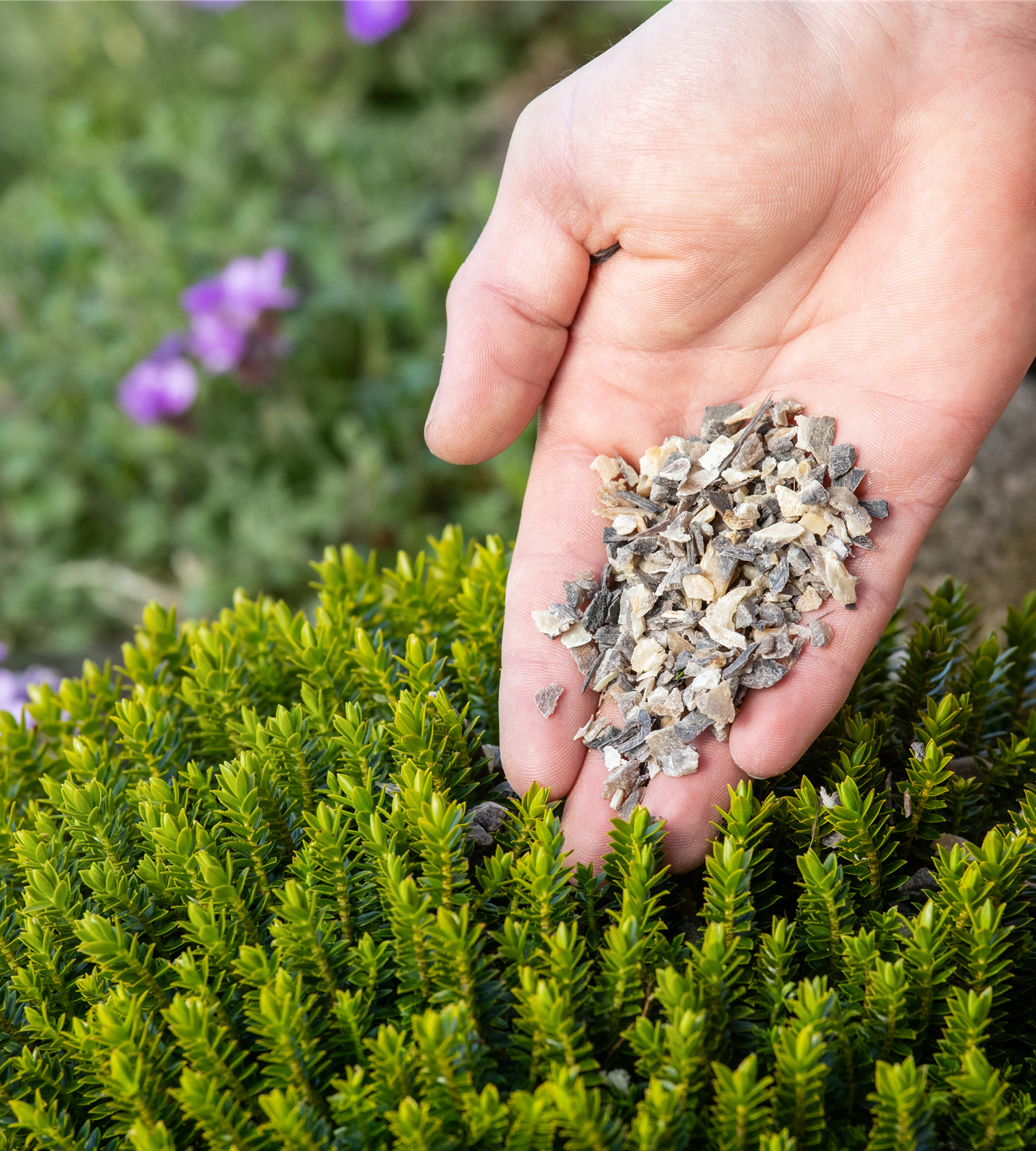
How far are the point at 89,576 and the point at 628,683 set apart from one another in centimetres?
310

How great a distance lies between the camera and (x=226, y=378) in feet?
14.2

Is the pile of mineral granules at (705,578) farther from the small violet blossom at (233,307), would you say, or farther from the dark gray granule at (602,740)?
the small violet blossom at (233,307)

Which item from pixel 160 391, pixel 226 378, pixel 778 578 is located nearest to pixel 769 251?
pixel 778 578

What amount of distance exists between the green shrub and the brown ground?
1532mm

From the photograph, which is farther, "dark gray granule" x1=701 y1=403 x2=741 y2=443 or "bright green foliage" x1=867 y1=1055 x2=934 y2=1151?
"dark gray granule" x1=701 y1=403 x2=741 y2=443

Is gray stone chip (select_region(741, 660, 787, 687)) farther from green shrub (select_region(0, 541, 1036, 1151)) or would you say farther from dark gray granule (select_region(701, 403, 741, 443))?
dark gray granule (select_region(701, 403, 741, 443))

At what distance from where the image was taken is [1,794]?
2.03m

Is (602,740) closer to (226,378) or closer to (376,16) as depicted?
(226,378)

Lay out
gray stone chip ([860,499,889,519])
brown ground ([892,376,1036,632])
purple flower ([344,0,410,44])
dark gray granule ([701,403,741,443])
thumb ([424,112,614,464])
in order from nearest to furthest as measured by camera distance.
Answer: gray stone chip ([860,499,889,519]) < thumb ([424,112,614,464]) < dark gray granule ([701,403,741,443]) < brown ground ([892,376,1036,632]) < purple flower ([344,0,410,44])

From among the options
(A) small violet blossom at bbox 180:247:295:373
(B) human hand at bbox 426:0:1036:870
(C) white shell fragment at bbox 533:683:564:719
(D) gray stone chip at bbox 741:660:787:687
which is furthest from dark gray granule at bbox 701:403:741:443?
(A) small violet blossom at bbox 180:247:295:373

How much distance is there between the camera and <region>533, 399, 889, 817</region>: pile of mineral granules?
1.95 m

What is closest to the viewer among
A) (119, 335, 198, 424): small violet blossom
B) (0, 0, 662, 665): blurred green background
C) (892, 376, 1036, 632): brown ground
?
(892, 376, 1036, 632): brown ground

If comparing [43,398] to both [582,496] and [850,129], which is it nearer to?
[582,496]

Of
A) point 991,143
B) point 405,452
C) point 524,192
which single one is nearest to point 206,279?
point 405,452
